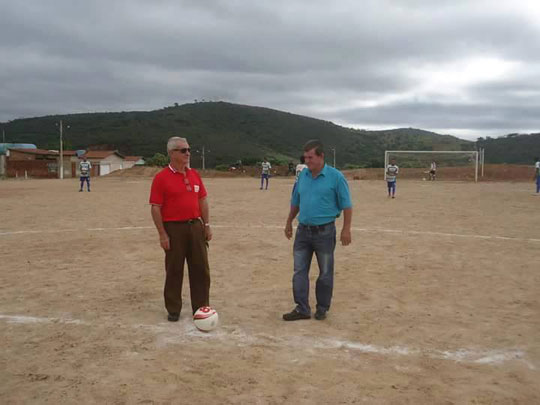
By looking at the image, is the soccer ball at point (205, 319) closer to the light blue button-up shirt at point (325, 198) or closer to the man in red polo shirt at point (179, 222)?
the man in red polo shirt at point (179, 222)

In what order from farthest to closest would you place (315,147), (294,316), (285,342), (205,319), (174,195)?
(294,316)
(315,147)
(174,195)
(205,319)
(285,342)

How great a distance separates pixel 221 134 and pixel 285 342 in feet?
381

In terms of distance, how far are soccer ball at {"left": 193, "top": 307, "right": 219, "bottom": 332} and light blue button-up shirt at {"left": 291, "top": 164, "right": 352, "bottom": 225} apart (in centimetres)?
134

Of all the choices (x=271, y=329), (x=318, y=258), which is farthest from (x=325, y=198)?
(x=271, y=329)

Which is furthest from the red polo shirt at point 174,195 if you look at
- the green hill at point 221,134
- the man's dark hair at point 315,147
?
the green hill at point 221,134

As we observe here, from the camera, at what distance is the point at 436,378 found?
4035 mm

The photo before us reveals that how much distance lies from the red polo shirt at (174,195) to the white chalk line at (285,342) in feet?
3.65

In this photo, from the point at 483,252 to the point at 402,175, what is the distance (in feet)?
143

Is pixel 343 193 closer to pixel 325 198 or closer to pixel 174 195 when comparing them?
pixel 325 198

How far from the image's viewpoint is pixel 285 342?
479cm

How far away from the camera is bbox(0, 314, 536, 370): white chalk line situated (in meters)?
4.49

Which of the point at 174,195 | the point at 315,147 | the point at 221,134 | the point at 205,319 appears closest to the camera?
the point at 205,319

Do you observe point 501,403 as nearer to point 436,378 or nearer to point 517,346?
point 436,378

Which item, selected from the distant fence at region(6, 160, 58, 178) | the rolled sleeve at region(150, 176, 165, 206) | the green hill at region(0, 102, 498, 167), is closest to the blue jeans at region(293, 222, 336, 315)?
the rolled sleeve at region(150, 176, 165, 206)
